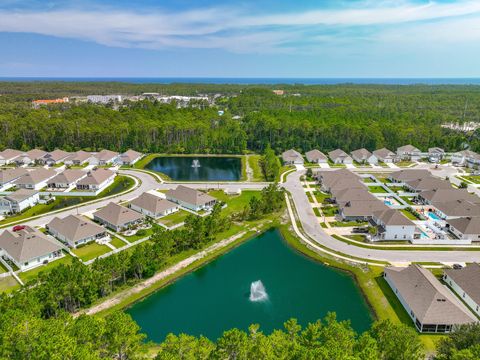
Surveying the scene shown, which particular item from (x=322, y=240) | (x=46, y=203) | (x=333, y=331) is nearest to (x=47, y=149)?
(x=46, y=203)

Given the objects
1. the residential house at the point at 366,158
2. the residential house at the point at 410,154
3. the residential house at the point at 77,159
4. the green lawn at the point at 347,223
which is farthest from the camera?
the residential house at the point at 410,154

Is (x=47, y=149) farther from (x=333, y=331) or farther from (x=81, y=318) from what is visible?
(x=333, y=331)

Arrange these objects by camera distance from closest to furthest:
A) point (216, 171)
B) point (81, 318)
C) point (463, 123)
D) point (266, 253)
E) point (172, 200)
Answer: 1. point (81, 318)
2. point (266, 253)
3. point (172, 200)
4. point (216, 171)
5. point (463, 123)

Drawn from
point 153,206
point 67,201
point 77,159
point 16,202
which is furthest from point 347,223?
point 77,159

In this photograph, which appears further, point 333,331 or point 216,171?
point 216,171

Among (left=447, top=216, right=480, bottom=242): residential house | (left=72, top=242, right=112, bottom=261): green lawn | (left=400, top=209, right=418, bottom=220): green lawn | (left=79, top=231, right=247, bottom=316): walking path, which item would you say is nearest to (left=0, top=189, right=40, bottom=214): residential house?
(left=72, top=242, right=112, bottom=261): green lawn

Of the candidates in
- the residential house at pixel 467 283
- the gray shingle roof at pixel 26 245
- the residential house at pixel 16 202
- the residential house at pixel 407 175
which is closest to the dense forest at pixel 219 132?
the residential house at pixel 407 175

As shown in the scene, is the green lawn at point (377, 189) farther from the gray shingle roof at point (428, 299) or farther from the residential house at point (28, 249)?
the residential house at point (28, 249)
